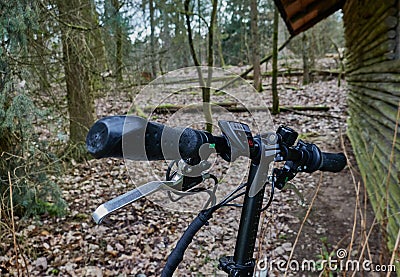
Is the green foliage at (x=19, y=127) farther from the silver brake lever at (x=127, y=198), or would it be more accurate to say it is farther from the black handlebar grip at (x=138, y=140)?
the black handlebar grip at (x=138, y=140)

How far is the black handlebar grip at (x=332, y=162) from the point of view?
1.01m

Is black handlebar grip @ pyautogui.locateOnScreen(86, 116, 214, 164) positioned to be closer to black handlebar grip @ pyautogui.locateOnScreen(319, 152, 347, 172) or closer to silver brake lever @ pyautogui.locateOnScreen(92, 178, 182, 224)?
silver brake lever @ pyautogui.locateOnScreen(92, 178, 182, 224)

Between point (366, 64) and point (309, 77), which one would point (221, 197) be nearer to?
point (366, 64)

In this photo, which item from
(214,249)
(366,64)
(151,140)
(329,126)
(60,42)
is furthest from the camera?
(329,126)

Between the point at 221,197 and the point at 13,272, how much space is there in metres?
2.98

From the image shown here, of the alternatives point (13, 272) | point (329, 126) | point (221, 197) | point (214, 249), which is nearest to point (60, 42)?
point (13, 272)

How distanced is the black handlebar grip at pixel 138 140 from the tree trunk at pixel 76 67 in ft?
12.8

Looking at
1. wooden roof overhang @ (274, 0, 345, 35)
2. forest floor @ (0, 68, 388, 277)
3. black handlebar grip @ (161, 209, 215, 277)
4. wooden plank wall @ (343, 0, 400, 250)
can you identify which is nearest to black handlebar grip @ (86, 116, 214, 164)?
black handlebar grip @ (161, 209, 215, 277)

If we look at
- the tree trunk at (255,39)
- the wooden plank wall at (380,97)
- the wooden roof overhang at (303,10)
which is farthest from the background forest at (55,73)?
the tree trunk at (255,39)

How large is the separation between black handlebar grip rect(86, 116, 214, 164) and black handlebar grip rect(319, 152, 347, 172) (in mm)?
458

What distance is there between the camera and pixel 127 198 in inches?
32.8

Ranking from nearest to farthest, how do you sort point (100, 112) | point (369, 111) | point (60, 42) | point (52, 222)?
point (52, 222), point (60, 42), point (369, 111), point (100, 112)

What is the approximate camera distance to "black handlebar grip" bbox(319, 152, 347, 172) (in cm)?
101

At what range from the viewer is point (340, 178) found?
549 centimetres
